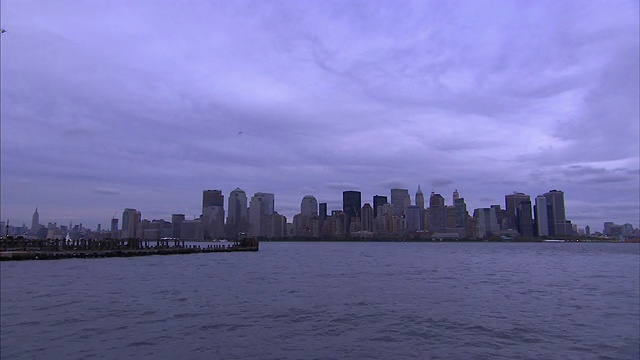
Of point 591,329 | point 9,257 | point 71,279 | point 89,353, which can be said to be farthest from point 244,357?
point 9,257

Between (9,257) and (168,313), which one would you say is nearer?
(168,313)

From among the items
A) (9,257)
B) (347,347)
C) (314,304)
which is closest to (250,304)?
(314,304)

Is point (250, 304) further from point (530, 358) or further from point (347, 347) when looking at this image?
point (530, 358)

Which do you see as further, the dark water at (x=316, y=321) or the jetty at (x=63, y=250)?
the jetty at (x=63, y=250)

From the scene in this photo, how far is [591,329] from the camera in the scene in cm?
2602

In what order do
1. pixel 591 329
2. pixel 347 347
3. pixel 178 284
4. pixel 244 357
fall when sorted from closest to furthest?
pixel 244 357 → pixel 347 347 → pixel 591 329 → pixel 178 284

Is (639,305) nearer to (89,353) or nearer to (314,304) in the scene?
(314,304)

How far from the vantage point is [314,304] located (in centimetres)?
3416

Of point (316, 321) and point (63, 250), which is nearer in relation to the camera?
point (316, 321)

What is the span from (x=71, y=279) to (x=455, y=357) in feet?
153

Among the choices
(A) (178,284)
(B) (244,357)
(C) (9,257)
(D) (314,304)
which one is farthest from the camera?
(C) (9,257)

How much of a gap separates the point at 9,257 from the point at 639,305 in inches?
3463

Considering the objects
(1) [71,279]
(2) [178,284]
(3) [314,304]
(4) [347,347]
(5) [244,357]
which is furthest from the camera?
(1) [71,279]

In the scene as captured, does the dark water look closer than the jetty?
Yes
